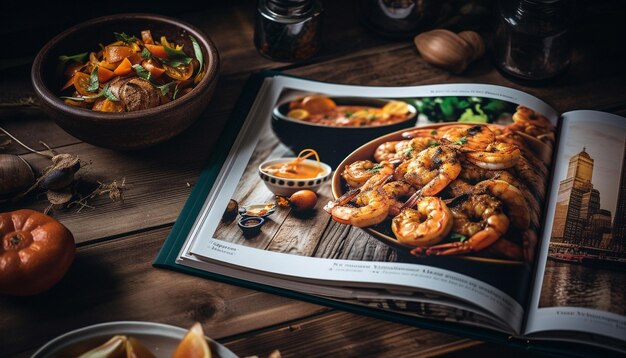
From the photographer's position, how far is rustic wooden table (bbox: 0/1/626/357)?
2.29ft

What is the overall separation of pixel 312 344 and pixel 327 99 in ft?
1.39

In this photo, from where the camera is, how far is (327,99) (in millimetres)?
976

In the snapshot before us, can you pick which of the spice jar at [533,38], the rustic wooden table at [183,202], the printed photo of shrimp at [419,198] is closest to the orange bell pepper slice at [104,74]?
the rustic wooden table at [183,202]

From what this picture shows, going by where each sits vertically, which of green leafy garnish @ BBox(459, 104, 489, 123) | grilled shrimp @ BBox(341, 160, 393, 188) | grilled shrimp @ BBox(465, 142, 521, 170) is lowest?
grilled shrimp @ BBox(341, 160, 393, 188)

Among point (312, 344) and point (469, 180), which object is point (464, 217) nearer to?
point (469, 180)

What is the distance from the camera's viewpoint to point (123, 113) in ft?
2.56

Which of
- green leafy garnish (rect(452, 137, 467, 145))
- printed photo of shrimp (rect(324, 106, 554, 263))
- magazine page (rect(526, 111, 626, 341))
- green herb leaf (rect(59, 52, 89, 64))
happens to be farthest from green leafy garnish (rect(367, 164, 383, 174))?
green herb leaf (rect(59, 52, 89, 64))

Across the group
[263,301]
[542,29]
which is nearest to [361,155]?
[263,301]

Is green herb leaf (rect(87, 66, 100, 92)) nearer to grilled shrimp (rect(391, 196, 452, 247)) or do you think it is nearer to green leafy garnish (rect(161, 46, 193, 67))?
green leafy garnish (rect(161, 46, 193, 67))

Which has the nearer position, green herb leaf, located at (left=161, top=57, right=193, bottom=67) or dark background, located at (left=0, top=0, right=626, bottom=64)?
green herb leaf, located at (left=161, top=57, right=193, bottom=67)

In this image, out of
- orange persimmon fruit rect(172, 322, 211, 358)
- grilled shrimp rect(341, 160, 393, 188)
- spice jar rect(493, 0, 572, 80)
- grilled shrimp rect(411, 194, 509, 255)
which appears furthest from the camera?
spice jar rect(493, 0, 572, 80)

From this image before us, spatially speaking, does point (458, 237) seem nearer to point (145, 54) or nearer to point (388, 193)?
point (388, 193)

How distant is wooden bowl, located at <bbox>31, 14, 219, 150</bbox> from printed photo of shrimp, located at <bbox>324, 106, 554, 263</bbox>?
0.75 ft

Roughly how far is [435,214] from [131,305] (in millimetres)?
388
